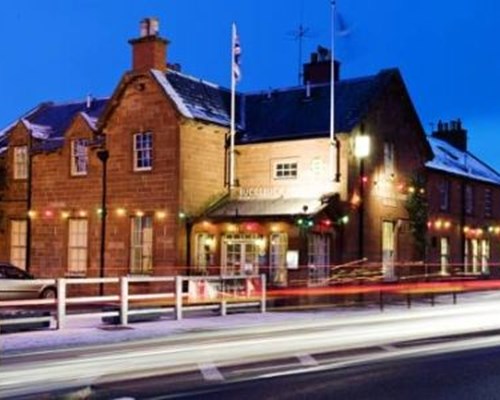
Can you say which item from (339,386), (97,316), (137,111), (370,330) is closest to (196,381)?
(339,386)

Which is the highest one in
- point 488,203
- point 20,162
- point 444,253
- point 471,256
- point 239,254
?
point 20,162

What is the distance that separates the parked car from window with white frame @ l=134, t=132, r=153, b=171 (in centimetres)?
660

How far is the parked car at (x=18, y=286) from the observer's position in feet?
92.2

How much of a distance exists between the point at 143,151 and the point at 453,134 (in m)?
24.1

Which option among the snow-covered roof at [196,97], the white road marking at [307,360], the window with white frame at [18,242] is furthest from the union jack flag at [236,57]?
the white road marking at [307,360]

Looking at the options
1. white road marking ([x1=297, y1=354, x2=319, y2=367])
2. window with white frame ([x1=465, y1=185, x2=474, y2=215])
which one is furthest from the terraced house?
white road marking ([x1=297, y1=354, x2=319, y2=367])

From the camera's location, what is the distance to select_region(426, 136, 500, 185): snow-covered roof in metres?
43.1

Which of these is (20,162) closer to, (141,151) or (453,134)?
(141,151)

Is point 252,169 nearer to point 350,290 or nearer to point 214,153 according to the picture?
point 214,153

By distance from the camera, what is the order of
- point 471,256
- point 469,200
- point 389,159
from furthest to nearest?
point 471,256 → point 469,200 → point 389,159

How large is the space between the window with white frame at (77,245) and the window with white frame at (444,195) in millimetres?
17034

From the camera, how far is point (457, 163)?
46062 mm

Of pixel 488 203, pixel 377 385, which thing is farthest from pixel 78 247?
pixel 377 385

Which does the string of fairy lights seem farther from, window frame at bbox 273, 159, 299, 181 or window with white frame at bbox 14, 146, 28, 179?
window frame at bbox 273, 159, 299, 181
